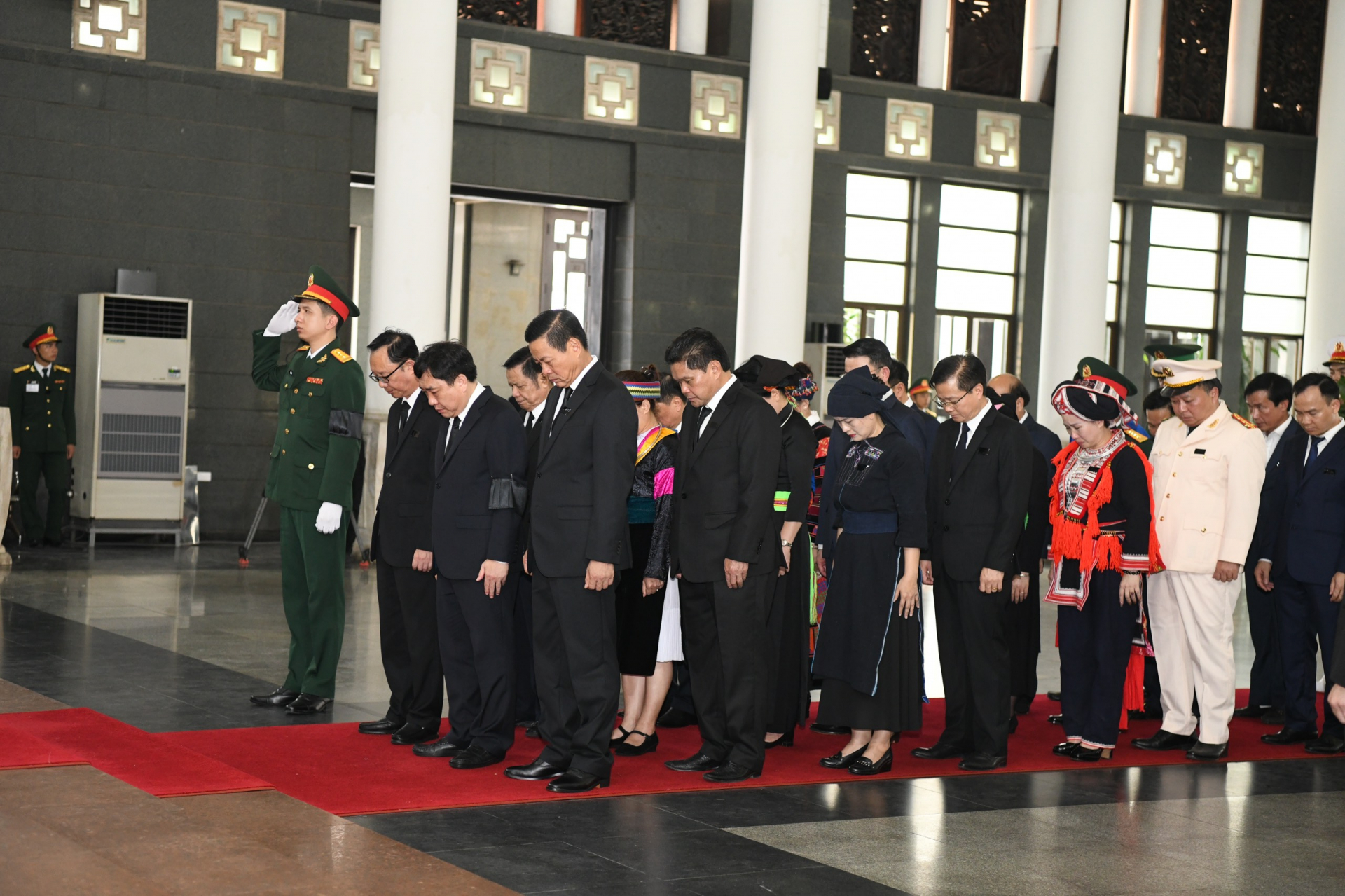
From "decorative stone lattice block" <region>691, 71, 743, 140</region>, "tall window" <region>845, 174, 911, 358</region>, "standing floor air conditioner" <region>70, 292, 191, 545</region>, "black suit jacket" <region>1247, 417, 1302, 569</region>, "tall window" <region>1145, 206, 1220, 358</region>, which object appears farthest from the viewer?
"tall window" <region>1145, 206, 1220, 358</region>

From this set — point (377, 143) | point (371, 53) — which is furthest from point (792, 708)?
point (371, 53)

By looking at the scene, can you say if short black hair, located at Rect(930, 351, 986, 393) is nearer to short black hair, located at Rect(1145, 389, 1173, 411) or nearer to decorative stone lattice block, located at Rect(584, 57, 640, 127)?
short black hair, located at Rect(1145, 389, 1173, 411)

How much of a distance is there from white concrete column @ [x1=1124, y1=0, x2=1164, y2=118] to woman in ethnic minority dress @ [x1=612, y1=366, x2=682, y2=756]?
41.8 feet

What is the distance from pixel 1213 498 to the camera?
6.18 metres

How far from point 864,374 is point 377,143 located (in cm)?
690

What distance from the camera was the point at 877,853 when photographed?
14.4 feet

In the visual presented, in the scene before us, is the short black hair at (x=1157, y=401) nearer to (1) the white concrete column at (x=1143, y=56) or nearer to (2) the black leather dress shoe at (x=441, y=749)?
(2) the black leather dress shoe at (x=441, y=749)

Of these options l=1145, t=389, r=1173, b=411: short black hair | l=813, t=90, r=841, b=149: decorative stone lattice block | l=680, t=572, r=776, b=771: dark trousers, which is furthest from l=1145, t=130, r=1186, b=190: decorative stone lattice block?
l=680, t=572, r=776, b=771: dark trousers

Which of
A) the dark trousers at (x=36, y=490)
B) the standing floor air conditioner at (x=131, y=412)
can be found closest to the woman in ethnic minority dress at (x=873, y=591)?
the standing floor air conditioner at (x=131, y=412)

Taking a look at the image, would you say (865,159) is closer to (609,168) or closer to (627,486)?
(609,168)

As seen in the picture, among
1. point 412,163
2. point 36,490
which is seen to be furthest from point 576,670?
point 36,490

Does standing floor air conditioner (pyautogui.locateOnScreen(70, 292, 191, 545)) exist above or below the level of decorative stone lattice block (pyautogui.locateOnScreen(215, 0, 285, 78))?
below

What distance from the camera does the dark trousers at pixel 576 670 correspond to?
5066 millimetres

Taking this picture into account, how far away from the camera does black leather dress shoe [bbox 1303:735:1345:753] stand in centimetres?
634
